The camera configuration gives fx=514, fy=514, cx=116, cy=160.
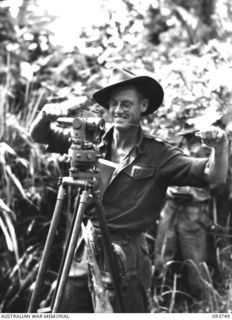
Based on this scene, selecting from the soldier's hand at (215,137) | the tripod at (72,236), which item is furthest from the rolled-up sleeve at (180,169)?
the tripod at (72,236)

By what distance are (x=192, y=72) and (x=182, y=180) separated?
1532 mm

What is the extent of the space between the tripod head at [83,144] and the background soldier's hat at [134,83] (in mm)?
472

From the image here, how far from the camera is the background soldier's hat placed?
3.14m

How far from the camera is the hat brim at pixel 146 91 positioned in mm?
3162

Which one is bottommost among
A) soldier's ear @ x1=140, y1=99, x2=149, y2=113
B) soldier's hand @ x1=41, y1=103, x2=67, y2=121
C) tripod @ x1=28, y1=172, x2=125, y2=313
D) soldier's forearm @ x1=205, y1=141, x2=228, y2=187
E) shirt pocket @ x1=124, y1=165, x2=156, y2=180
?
tripod @ x1=28, y1=172, x2=125, y2=313

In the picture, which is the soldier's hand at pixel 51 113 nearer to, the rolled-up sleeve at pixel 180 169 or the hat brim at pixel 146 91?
the hat brim at pixel 146 91

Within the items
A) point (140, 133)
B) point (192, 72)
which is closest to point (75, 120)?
point (140, 133)

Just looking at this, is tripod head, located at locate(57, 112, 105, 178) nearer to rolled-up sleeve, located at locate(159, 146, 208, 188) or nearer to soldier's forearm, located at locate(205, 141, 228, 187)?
rolled-up sleeve, located at locate(159, 146, 208, 188)

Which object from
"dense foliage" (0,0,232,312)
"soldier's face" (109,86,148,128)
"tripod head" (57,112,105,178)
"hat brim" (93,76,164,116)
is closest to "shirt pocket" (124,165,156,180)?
"soldier's face" (109,86,148,128)

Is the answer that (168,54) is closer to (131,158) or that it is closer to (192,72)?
(192,72)

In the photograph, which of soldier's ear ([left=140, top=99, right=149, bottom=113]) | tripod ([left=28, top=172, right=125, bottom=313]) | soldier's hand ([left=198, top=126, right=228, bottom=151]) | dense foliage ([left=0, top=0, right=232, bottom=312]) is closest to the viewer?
tripod ([left=28, top=172, right=125, bottom=313])

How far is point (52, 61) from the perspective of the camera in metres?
5.77

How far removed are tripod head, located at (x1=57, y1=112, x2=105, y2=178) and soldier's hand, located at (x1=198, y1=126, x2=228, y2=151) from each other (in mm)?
561

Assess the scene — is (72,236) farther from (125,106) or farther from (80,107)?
(80,107)
